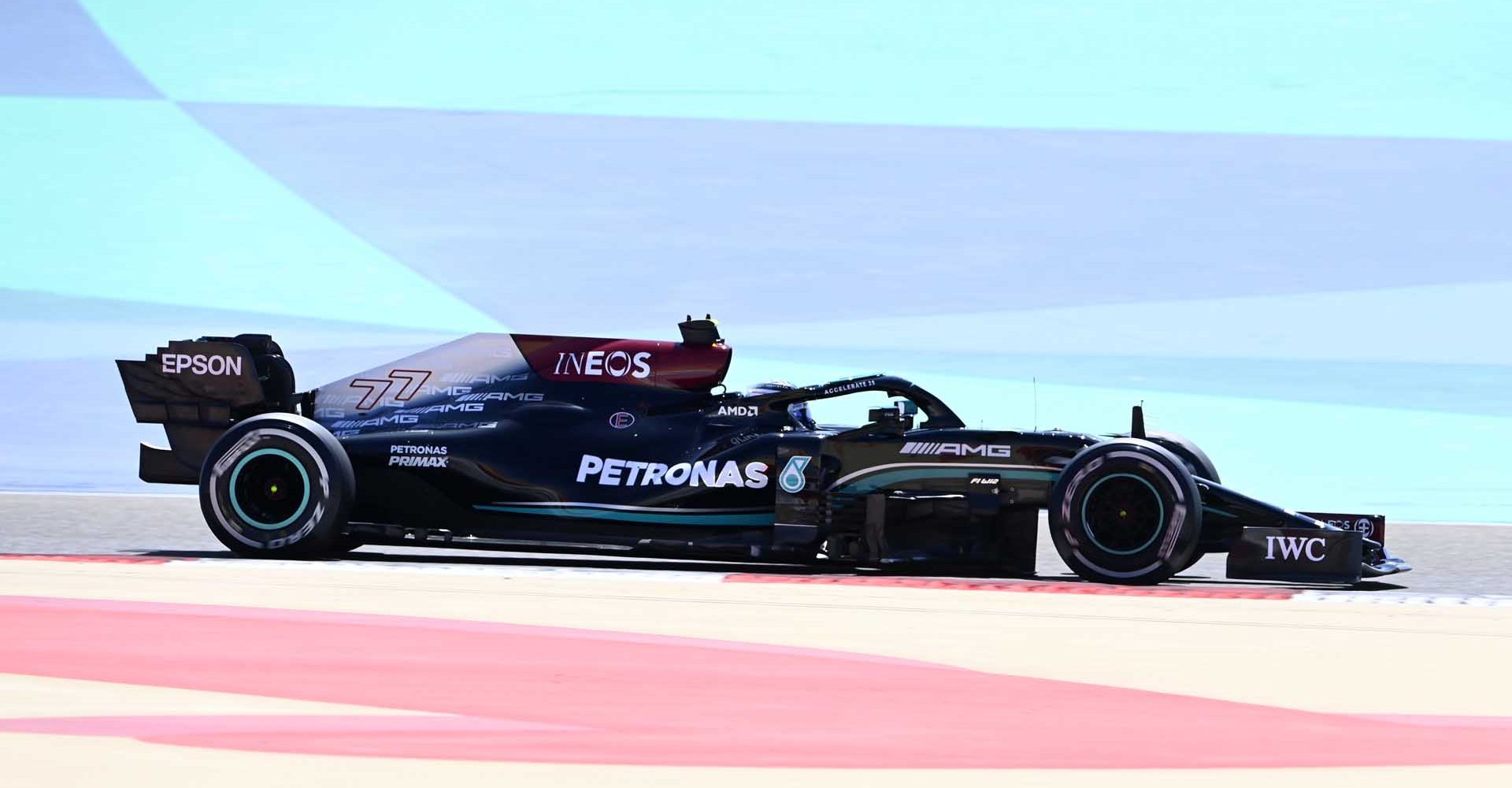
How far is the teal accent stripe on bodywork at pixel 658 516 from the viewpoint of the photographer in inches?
468

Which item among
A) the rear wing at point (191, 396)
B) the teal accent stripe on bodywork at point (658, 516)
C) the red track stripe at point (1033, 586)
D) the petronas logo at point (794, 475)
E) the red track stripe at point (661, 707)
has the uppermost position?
the rear wing at point (191, 396)

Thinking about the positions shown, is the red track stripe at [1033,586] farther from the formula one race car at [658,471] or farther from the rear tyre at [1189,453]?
the rear tyre at [1189,453]

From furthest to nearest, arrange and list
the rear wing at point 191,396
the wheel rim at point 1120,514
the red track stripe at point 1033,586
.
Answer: the rear wing at point 191,396, the wheel rim at point 1120,514, the red track stripe at point 1033,586

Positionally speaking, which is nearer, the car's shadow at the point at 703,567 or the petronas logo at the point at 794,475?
the car's shadow at the point at 703,567

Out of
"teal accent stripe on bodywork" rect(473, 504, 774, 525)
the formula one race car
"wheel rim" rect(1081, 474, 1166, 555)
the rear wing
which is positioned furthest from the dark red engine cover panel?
"wheel rim" rect(1081, 474, 1166, 555)

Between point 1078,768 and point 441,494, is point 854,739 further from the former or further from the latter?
point 441,494

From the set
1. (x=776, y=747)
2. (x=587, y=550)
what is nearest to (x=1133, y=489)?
(x=587, y=550)

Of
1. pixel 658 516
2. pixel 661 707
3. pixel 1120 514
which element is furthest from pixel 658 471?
pixel 661 707

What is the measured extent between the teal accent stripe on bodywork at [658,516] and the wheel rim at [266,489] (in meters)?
1.63

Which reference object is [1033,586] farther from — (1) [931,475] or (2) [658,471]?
(2) [658,471]

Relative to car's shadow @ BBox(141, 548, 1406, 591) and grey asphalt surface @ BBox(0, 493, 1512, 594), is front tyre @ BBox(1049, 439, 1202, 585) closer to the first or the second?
car's shadow @ BBox(141, 548, 1406, 591)

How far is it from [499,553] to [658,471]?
2.03 meters

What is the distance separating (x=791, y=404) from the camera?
41.4ft

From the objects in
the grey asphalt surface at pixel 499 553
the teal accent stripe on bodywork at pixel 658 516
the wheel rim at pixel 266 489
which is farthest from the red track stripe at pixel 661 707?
the grey asphalt surface at pixel 499 553
